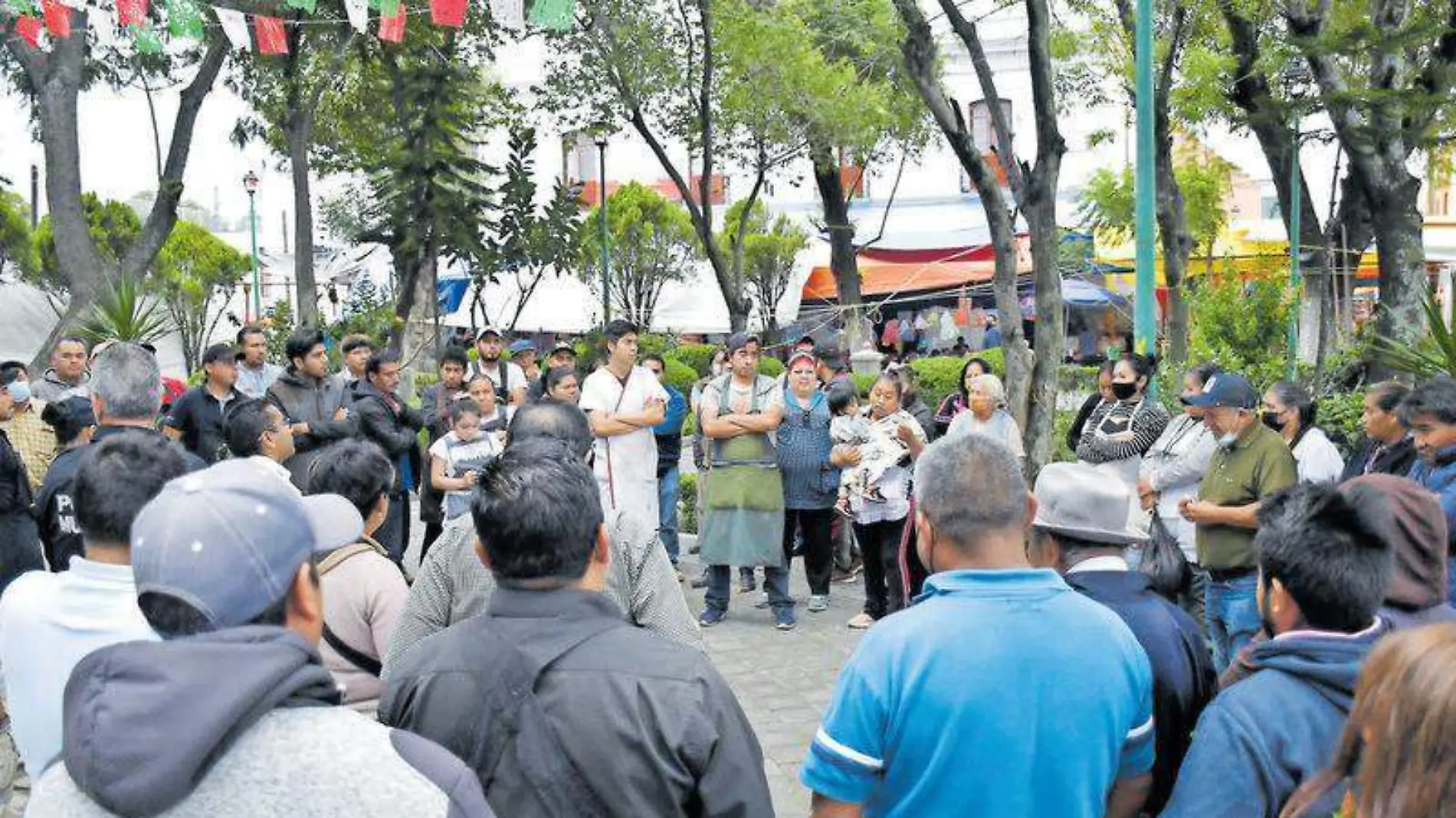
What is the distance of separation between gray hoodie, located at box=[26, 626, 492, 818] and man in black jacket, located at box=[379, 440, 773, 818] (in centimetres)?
62

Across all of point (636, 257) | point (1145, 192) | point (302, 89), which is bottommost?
point (1145, 192)

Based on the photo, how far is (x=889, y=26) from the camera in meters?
19.7

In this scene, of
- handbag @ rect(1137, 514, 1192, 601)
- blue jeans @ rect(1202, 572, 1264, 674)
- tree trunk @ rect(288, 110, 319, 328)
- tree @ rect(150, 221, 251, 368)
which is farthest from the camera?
tree @ rect(150, 221, 251, 368)

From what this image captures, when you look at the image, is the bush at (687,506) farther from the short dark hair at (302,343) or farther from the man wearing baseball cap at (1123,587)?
the man wearing baseball cap at (1123,587)

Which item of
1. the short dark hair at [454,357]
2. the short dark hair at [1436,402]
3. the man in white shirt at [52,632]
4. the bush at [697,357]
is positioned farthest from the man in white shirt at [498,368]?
the bush at [697,357]

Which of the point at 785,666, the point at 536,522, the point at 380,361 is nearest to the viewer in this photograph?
the point at 536,522

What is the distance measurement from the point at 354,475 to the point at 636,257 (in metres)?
28.4

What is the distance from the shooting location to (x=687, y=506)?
13250mm

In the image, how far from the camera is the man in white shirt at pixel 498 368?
10219 mm

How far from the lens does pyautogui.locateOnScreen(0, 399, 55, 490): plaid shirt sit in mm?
7438

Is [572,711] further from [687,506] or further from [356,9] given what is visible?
[687,506]

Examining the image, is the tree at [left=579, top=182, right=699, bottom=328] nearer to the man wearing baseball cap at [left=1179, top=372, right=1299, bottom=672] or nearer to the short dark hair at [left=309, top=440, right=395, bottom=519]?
the man wearing baseball cap at [left=1179, top=372, right=1299, bottom=672]

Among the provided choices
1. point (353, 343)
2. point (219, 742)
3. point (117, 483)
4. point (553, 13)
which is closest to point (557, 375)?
point (353, 343)

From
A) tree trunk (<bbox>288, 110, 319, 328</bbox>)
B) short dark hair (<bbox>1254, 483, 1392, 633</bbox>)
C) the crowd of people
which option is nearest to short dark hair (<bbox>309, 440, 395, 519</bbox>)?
the crowd of people
